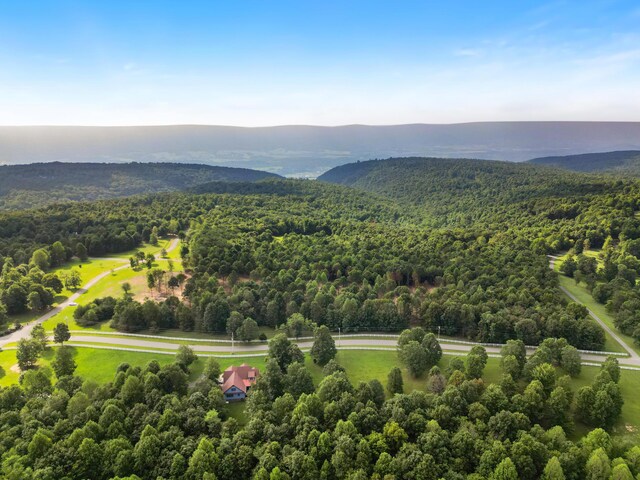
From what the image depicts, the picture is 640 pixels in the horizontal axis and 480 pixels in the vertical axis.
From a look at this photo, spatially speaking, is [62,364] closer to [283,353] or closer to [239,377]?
[239,377]

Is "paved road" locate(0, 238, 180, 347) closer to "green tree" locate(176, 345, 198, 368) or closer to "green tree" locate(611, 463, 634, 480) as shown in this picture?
"green tree" locate(176, 345, 198, 368)

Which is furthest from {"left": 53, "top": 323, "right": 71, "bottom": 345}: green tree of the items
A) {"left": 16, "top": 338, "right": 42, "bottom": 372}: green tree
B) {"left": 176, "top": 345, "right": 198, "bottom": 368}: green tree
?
{"left": 176, "top": 345, "right": 198, "bottom": 368}: green tree

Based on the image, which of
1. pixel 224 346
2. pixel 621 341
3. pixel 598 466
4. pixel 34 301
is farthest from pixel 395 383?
pixel 34 301

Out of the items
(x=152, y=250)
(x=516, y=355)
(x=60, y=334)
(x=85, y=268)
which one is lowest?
(x=516, y=355)

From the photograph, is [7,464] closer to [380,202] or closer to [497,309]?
[497,309]

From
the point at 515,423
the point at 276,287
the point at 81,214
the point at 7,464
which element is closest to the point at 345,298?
the point at 276,287

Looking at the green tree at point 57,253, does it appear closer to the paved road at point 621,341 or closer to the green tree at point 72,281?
the green tree at point 72,281
